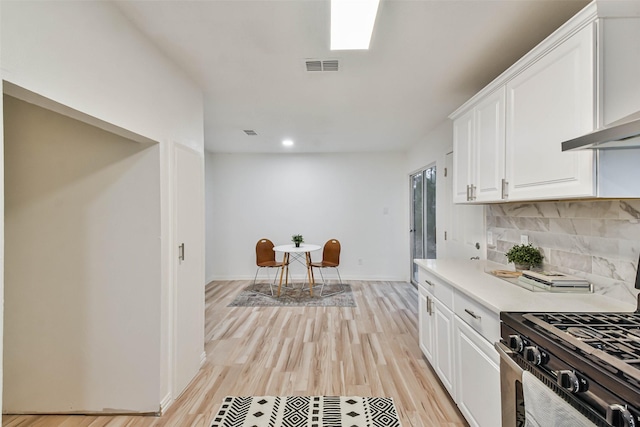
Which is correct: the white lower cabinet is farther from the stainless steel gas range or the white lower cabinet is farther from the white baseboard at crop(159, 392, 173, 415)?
the white baseboard at crop(159, 392, 173, 415)

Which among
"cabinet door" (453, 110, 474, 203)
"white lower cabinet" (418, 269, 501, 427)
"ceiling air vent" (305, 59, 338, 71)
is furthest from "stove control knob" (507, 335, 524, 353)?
"ceiling air vent" (305, 59, 338, 71)

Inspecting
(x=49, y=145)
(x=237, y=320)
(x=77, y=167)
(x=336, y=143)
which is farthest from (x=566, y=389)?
(x=336, y=143)

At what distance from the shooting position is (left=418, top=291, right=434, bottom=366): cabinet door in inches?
94.0

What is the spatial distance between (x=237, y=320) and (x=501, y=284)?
9.77ft

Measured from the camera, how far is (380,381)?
7.72 ft

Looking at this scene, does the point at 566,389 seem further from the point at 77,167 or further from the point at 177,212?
the point at 77,167

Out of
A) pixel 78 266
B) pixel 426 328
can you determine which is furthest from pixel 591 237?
pixel 78 266

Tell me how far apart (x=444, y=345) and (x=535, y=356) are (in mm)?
1040

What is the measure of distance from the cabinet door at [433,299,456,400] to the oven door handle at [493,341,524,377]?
0.63m

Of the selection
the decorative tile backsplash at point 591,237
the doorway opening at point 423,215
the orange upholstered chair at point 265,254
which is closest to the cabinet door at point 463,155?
the decorative tile backsplash at point 591,237

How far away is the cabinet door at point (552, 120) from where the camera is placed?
132 cm

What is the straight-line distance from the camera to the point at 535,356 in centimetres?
114

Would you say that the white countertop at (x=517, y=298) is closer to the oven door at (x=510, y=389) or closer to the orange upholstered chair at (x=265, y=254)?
the oven door at (x=510, y=389)

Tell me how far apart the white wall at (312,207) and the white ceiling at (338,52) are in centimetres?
221
